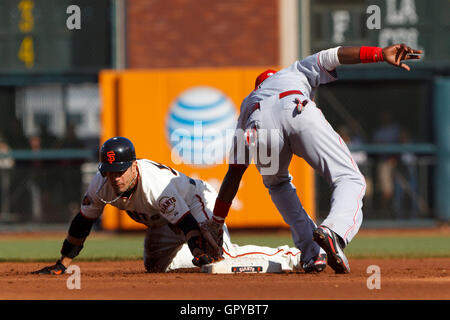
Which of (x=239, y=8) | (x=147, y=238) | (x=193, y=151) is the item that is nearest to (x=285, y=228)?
(x=193, y=151)

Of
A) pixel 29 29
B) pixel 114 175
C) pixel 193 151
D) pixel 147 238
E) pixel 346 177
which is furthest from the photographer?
pixel 29 29

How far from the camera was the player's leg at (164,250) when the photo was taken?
7.34m

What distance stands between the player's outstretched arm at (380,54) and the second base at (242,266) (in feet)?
5.67

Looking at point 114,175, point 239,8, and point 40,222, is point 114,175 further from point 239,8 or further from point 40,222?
point 239,8

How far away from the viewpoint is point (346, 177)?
6.12 meters

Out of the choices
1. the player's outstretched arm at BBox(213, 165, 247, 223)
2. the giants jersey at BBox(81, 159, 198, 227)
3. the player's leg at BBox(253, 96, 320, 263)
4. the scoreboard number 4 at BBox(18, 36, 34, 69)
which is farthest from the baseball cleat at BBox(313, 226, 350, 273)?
the scoreboard number 4 at BBox(18, 36, 34, 69)

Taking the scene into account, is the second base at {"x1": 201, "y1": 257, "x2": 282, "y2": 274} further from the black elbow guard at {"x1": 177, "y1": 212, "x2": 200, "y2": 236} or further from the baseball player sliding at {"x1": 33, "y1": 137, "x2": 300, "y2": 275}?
the black elbow guard at {"x1": 177, "y1": 212, "x2": 200, "y2": 236}

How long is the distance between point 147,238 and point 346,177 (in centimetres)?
205

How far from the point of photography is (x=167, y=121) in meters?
15.0

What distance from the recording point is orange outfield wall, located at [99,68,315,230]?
14789 mm

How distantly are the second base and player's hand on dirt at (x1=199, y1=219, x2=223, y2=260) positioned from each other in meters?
0.11

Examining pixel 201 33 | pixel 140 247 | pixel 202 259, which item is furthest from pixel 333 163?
pixel 201 33

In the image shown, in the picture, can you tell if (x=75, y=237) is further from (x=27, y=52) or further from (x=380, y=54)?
(x=27, y=52)

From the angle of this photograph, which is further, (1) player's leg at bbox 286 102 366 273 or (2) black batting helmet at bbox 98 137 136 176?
(2) black batting helmet at bbox 98 137 136 176
